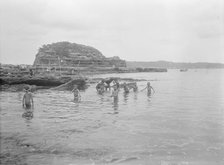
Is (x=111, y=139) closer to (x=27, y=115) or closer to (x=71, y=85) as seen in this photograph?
(x=27, y=115)

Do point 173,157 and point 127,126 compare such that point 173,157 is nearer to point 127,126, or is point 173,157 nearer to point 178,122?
point 127,126

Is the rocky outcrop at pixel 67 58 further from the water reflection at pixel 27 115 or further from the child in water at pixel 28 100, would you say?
the water reflection at pixel 27 115

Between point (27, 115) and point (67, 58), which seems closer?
point (27, 115)

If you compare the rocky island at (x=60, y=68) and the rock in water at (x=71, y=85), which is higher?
the rocky island at (x=60, y=68)

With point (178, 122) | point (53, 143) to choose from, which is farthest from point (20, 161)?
point (178, 122)

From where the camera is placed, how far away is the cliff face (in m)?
116

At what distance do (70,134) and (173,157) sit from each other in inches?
187

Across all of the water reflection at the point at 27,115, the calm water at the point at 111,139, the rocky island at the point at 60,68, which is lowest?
the calm water at the point at 111,139

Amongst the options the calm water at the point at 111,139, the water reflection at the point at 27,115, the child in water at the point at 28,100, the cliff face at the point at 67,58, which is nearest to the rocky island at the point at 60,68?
the cliff face at the point at 67,58

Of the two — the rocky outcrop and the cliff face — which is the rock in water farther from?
the cliff face

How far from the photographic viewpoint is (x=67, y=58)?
395 feet

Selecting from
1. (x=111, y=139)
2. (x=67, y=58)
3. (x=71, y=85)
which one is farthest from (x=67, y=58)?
(x=111, y=139)

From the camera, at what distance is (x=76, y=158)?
869cm

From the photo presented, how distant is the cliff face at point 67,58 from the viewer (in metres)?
116
